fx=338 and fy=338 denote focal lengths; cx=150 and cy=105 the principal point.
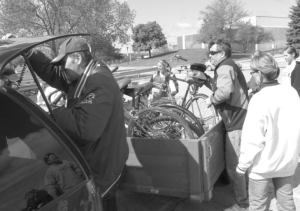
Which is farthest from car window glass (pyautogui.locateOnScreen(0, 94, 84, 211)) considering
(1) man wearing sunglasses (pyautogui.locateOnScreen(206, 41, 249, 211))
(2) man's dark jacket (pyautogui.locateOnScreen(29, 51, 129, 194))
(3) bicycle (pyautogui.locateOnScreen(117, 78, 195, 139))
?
(1) man wearing sunglasses (pyautogui.locateOnScreen(206, 41, 249, 211))

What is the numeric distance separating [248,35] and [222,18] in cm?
604

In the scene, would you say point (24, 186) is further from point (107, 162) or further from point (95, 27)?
point (95, 27)

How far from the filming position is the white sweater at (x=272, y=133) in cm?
273

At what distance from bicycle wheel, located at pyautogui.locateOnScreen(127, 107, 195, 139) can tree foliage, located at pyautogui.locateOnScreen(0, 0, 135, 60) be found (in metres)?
13.4

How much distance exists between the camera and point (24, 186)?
1559 millimetres

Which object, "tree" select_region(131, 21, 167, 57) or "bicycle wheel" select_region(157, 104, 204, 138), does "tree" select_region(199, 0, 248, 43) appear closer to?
"tree" select_region(131, 21, 167, 57)

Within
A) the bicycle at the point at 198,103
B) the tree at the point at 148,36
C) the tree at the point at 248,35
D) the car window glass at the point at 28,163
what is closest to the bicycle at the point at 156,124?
the bicycle at the point at 198,103

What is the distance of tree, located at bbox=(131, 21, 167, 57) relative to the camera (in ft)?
219

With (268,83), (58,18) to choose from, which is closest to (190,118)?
(268,83)

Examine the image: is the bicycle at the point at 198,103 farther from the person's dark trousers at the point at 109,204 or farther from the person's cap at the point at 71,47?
the person's cap at the point at 71,47

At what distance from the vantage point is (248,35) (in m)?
61.2

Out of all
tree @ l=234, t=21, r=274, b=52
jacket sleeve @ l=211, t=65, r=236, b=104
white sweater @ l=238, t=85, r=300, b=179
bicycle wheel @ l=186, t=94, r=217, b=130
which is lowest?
bicycle wheel @ l=186, t=94, r=217, b=130

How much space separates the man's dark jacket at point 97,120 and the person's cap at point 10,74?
34 cm

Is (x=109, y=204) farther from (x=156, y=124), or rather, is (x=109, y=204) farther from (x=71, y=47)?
(x=156, y=124)
